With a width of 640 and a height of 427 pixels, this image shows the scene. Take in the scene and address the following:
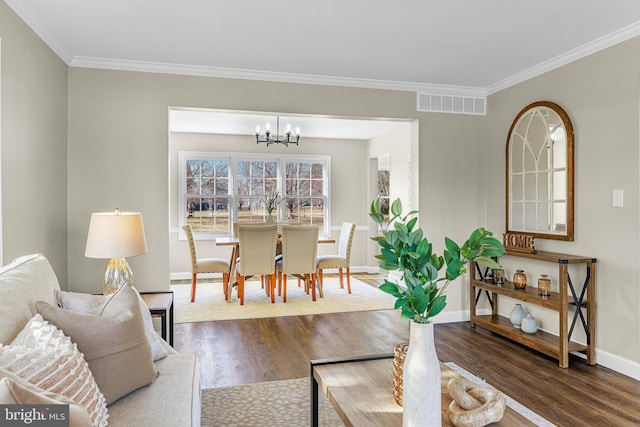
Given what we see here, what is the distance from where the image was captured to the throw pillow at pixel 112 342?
1.59 m

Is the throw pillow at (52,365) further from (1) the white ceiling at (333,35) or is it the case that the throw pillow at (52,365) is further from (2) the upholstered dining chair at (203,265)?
(2) the upholstered dining chair at (203,265)

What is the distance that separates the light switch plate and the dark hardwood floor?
1.23 metres

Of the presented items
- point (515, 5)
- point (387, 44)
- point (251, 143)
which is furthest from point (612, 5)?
point (251, 143)

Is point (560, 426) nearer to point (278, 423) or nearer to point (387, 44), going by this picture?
point (278, 423)

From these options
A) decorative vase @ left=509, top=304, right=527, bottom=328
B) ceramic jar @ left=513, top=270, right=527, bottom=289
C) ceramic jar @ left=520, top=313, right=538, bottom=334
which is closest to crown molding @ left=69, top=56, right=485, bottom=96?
ceramic jar @ left=513, top=270, right=527, bottom=289

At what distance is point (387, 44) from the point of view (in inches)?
133

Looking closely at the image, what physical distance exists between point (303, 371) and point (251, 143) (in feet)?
16.4

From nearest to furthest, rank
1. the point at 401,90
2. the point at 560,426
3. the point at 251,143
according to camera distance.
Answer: the point at 560,426
the point at 401,90
the point at 251,143

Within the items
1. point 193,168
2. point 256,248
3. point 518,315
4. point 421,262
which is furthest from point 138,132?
point 518,315

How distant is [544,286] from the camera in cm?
357

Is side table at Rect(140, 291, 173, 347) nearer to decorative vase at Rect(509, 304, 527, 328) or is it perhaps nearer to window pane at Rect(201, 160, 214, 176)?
decorative vase at Rect(509, 304, 527, 328)

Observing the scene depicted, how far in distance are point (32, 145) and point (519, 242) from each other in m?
3.94

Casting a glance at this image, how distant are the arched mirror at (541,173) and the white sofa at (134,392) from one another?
322cm

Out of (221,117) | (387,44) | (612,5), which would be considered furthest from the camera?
(221,117)
